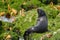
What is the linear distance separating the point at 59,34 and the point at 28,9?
636 cm

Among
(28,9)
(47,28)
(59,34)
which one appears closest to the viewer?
(59,34)

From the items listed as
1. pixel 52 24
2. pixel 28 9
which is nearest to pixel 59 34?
pixel 52 24

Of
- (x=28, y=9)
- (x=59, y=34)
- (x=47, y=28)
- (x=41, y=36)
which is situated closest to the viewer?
(x=59, y=34)

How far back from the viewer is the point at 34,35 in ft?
41.7

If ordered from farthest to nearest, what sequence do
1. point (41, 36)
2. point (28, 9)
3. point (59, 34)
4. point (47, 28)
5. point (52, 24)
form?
point (28, 9)
point (52, 24)
point (47, 28)
point (41, 36)
point (59, 34)

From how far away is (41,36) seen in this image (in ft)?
40.1

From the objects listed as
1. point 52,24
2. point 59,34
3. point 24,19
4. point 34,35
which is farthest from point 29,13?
point 59,34

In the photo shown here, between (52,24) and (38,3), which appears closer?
(52,24)

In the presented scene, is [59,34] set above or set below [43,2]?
above

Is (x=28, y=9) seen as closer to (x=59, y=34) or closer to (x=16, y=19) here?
(x=16, y=19)

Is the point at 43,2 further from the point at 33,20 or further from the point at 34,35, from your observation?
the point at 34,35

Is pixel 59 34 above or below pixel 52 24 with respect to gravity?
above

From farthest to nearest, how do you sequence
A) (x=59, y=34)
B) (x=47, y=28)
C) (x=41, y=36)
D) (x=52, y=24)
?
(x=52, y=24)
(x=47, y=28)
(x=41, y=36)
(x=59, y=34)

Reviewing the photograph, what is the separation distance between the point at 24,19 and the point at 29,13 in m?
0.85
